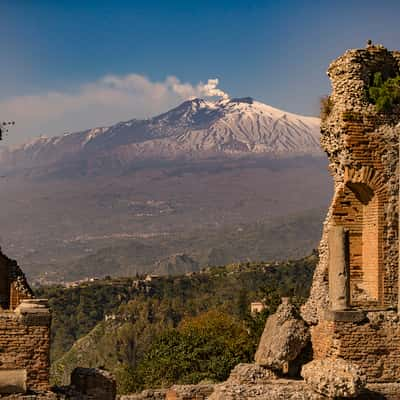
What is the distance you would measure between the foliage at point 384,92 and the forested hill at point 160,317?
61.5 feet

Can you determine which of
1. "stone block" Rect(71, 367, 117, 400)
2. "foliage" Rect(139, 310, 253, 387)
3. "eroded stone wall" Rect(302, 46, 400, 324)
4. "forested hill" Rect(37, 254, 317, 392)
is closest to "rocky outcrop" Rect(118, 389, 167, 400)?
"stone block" Rect(71, 367, 117, 400)

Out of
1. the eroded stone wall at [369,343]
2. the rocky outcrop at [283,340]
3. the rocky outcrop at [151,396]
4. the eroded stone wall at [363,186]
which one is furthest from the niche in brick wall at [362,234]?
the rocky outcrop at [151,396]

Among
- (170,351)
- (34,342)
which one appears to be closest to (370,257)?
(34,342)

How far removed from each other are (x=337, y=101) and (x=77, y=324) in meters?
90.8

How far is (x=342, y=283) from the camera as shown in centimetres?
2058

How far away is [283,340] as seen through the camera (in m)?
20.9

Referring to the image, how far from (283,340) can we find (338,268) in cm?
202

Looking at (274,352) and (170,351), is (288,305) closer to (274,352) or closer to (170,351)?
(274,352)

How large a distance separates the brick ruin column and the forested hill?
1764cm

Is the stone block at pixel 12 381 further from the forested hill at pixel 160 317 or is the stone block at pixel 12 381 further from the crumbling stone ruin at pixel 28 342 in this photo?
the forested hill at pixel 160 317

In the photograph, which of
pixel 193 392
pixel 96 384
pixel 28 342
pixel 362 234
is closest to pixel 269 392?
pixel 96 384

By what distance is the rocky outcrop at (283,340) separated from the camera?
20.6 m

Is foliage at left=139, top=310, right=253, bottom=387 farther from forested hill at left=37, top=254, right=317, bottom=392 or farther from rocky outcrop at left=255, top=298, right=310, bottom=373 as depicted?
rocky outcrop at left=255, top=298, right=310, bottom=373

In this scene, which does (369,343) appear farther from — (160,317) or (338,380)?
(160,317)
